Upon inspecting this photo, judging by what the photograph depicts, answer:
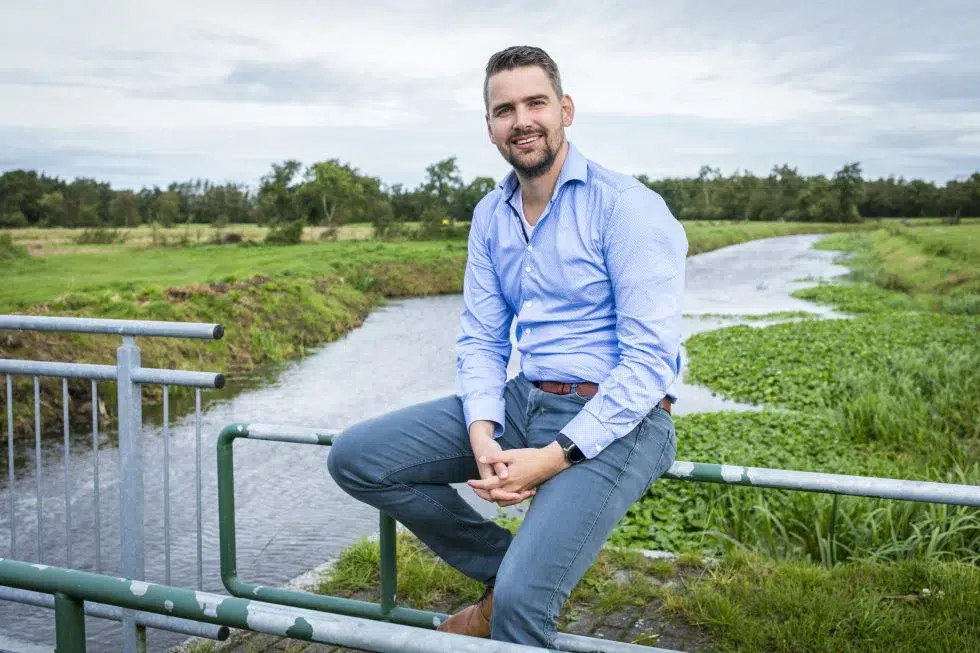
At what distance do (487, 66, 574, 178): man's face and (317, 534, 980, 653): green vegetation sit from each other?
188 centimetres

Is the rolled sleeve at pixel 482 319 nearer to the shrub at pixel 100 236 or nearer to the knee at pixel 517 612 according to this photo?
the knee at pixel 517 612

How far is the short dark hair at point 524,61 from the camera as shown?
285 cm

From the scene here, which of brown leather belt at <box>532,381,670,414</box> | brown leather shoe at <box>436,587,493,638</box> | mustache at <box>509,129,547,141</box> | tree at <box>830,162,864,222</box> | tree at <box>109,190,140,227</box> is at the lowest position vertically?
brown leather shoe at <box>436,587,493,638</box>

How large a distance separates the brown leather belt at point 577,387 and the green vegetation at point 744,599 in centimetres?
111

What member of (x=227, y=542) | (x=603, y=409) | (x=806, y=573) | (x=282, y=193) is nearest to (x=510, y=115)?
(x=603, y=409)

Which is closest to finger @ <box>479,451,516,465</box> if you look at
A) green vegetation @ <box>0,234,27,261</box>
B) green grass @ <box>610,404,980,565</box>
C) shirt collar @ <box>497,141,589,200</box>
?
shirt collar @ <box>497,141,589,200</box>

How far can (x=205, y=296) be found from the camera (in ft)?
51.6

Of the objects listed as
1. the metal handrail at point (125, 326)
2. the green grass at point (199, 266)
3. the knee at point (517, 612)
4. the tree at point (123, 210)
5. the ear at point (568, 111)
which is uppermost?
the tree at point (123, 210)

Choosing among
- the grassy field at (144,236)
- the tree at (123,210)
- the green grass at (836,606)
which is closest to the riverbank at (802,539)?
the green grass at (836,606)

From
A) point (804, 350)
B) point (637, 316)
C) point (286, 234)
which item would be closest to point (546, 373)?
point (637, 316)

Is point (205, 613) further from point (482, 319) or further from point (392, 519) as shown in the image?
point (482, 319)

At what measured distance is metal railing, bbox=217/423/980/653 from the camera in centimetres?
236

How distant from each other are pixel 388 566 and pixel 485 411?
716 mm

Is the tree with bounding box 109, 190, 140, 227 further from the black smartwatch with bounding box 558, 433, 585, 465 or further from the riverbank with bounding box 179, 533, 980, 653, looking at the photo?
the black smartwatch with bounding box 558, 433, 585, 465
